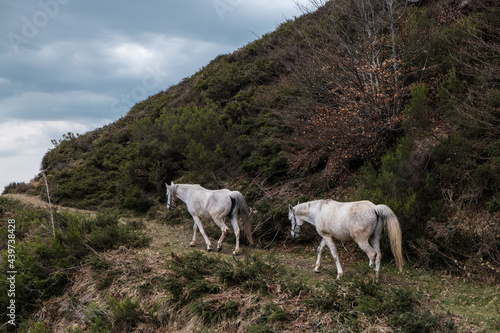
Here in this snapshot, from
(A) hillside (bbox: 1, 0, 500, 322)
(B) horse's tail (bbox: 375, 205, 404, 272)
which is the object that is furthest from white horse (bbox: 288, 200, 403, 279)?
(A) hillside (bbox: 1, 0, 500, 322)

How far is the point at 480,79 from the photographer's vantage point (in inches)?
320

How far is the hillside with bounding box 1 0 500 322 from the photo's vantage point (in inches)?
269

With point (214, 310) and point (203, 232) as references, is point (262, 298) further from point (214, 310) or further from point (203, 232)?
point (203, 232)

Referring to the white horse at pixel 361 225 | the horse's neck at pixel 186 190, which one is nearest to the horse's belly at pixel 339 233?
the white horse at pixel 361 225

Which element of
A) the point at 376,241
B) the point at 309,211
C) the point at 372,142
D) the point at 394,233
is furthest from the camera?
the point at 372,142

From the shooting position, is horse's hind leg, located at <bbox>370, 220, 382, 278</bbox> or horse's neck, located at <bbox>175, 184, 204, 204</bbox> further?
horse's neck, located at <bbox>175, 184, 204, 204</bbox>

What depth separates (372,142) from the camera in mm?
9461

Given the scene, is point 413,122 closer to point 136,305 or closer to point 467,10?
point 467,10

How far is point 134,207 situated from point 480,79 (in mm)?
12063

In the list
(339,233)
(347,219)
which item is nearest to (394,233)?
(347,219)

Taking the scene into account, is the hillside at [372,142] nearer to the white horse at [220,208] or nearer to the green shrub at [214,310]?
the white horse at [220,208]

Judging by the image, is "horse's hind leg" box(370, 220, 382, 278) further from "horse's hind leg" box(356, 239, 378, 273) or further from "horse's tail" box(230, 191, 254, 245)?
"horse's tail" box(230, 191, 254, 245)

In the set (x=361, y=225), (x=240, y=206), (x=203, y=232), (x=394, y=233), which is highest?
(x=240, y=206)

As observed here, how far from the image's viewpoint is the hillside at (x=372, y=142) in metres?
6.82
